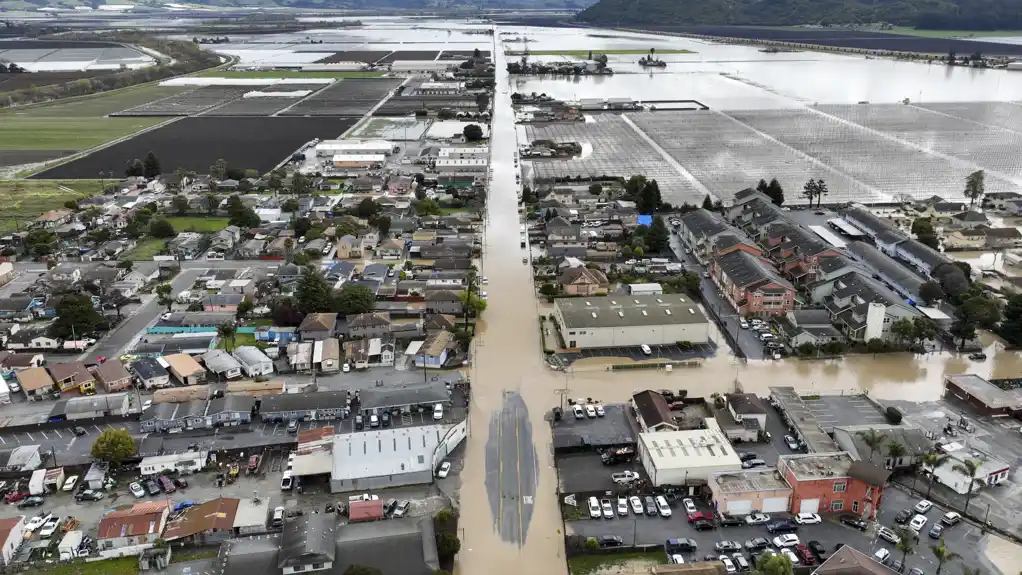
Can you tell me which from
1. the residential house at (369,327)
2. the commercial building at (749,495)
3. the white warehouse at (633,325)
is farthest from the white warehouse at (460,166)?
the commercial building at (749,495)

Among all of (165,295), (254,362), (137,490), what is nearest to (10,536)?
(137,490)

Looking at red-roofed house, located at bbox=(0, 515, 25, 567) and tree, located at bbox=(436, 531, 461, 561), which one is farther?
red-roofed house, located at bbox=(0, 515, 25, 567)

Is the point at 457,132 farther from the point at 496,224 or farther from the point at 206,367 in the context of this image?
the point at 206,367

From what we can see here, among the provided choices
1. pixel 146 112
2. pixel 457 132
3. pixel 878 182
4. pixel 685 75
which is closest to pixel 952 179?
pixel 878 182

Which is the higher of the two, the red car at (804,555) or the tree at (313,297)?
the tree at (313,297)

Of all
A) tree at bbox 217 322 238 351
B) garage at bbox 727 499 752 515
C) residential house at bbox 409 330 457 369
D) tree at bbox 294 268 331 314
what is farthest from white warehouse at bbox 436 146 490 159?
garage at bbox 727 499 752 515

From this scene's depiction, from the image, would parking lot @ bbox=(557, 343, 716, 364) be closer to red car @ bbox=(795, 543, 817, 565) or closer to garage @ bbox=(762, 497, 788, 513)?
Answer: garage @ bbox=(762, 497, 788, 513)

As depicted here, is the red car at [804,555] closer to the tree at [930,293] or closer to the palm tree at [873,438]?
the palm tree at [873,438]
